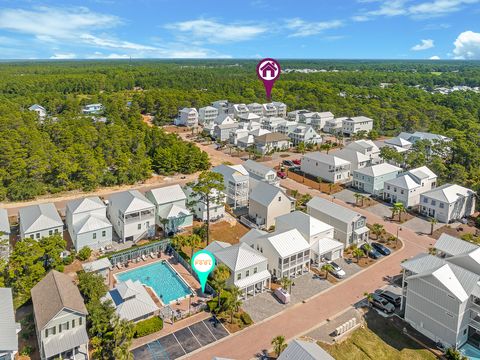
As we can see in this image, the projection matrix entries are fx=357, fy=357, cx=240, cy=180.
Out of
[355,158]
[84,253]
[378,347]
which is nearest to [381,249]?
[378,347]

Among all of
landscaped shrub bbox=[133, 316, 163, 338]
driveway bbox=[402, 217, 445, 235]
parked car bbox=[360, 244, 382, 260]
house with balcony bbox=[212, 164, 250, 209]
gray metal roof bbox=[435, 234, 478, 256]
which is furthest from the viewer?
house with balcony bbox=[212, 164, 250, 209]

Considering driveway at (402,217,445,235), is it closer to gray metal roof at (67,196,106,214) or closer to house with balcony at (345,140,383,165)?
house with balcony at (345,140,383,165)

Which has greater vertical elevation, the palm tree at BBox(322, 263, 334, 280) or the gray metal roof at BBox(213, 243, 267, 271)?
the gray metal roof at BBox(213, 243, 267, 271)

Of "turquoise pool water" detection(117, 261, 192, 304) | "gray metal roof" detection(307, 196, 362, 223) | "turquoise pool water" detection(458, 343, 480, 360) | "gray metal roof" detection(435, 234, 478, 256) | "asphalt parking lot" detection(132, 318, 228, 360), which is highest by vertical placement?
"gray metal roof" detection(435, 234, 478, 256)

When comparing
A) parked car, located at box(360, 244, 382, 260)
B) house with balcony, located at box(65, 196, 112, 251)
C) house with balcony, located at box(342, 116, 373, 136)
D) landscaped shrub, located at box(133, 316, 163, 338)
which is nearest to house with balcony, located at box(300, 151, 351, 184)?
parked car, located at box(360, 244, 382, 260)

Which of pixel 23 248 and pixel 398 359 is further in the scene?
pixel 23 248

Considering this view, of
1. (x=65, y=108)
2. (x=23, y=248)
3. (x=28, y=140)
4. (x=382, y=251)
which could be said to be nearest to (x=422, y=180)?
(x=382, y=251)

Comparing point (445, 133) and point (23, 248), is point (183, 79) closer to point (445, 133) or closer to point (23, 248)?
point (445, 133)
